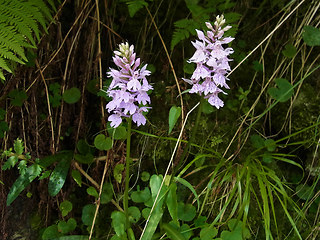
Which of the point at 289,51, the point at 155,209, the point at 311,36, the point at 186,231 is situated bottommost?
the point at 186,231

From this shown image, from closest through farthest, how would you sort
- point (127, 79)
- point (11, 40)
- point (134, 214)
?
1. point (127, 79)
2. point (11, 40)
3. point (134, 214)

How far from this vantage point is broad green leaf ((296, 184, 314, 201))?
75.9 inches

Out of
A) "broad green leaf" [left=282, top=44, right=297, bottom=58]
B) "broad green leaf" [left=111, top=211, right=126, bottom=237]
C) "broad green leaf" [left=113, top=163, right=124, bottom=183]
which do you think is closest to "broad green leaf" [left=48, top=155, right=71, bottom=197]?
"broad green leaf" [left=113, top=163, right=124, bottom=183]

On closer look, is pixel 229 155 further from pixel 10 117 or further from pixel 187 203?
pixel 10 117

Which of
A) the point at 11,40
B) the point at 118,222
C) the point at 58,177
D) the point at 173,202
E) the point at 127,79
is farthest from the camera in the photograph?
the point at 58,177

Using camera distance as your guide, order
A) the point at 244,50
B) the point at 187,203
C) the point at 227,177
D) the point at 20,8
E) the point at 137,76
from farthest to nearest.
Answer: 1. the point at 244,50
2. the point at 187,203
3. the point at 227,177
4. the point at 20,8
5. the point at 137,76

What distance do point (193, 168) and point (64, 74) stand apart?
905 millimetres

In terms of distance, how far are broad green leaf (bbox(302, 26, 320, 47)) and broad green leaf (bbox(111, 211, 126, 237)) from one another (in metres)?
1.29

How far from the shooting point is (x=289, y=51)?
1949mm

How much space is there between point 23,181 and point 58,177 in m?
0.18

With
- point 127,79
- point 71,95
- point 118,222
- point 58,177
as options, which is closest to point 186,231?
point 118,222

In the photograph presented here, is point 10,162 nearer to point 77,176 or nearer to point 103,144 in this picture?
point 77,176

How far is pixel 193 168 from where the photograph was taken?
1987mm

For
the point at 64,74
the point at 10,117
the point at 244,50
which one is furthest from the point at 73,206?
the point at 244,50
